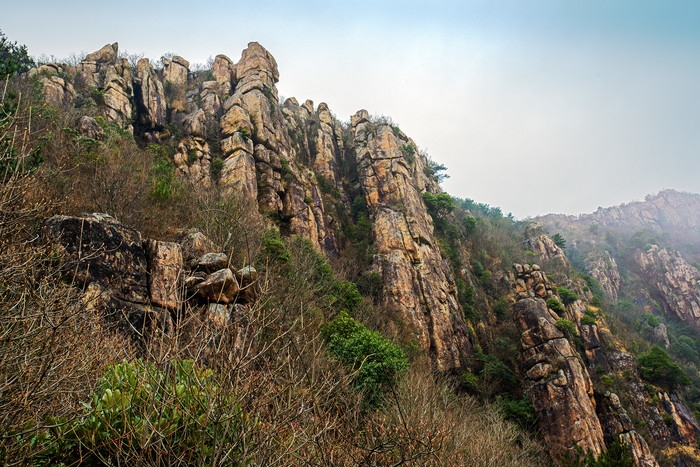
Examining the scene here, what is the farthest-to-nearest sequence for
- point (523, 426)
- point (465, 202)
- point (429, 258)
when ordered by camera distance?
point (465, 202)
point (429, 258)
point (523, 426)

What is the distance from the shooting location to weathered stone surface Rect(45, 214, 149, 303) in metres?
9.20

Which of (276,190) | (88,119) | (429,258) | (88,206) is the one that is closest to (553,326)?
(429,258)

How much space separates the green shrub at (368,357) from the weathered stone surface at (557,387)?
38.3 feet

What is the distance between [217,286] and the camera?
11.0m

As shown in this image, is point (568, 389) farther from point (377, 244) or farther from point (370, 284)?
point (377, 244)

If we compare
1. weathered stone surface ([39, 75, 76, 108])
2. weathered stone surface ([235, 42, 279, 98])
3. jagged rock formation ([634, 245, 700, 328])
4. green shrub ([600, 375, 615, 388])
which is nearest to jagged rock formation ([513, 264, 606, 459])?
green shrub ([600, 375, 615, 388])

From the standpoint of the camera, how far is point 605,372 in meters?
28.3

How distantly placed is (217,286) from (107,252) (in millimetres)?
3143

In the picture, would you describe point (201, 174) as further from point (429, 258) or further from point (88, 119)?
point (429, 258)

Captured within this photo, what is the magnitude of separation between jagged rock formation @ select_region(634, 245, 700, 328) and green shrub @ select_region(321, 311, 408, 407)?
208 feet

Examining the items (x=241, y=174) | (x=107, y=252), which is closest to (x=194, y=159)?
(x=241, y=174)

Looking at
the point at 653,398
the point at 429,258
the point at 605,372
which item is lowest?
the point at 653,398

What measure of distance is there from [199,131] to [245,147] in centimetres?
416

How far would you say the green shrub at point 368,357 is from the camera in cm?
1459
